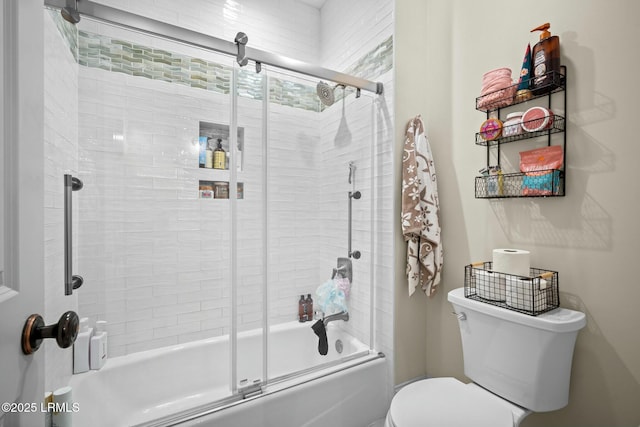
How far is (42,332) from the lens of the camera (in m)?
0.54

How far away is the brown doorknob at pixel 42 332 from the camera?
1.69ft

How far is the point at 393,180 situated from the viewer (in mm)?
1723

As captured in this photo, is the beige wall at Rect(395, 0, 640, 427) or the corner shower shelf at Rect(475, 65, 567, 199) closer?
the beige wall at Rect(395, 0, 640, 427)

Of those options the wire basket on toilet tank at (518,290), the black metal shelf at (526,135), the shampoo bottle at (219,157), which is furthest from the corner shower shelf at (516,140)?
the shampoo bottle at (219,157)

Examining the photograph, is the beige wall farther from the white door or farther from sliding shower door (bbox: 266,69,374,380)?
the white door

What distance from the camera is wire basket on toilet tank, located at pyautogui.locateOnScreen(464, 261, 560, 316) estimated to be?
1.16 m

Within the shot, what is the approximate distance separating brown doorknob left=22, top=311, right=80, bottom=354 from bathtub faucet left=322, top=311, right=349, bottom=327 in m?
1.36

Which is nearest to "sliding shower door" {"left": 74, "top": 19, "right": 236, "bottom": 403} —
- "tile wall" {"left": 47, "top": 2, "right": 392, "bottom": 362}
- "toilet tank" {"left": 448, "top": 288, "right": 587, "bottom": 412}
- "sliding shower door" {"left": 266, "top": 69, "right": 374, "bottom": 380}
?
"tile wall" {"left": 47, "top": 2, "right": 392, "bottom": 362}

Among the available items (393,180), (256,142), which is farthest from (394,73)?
(256,142)

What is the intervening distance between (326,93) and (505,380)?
63.1 inches

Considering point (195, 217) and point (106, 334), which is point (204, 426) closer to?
point (106, 334)

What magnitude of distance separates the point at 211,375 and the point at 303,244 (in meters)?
0.85

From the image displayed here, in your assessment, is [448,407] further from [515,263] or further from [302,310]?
[302,310]

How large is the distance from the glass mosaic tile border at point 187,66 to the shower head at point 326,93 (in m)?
0.03
